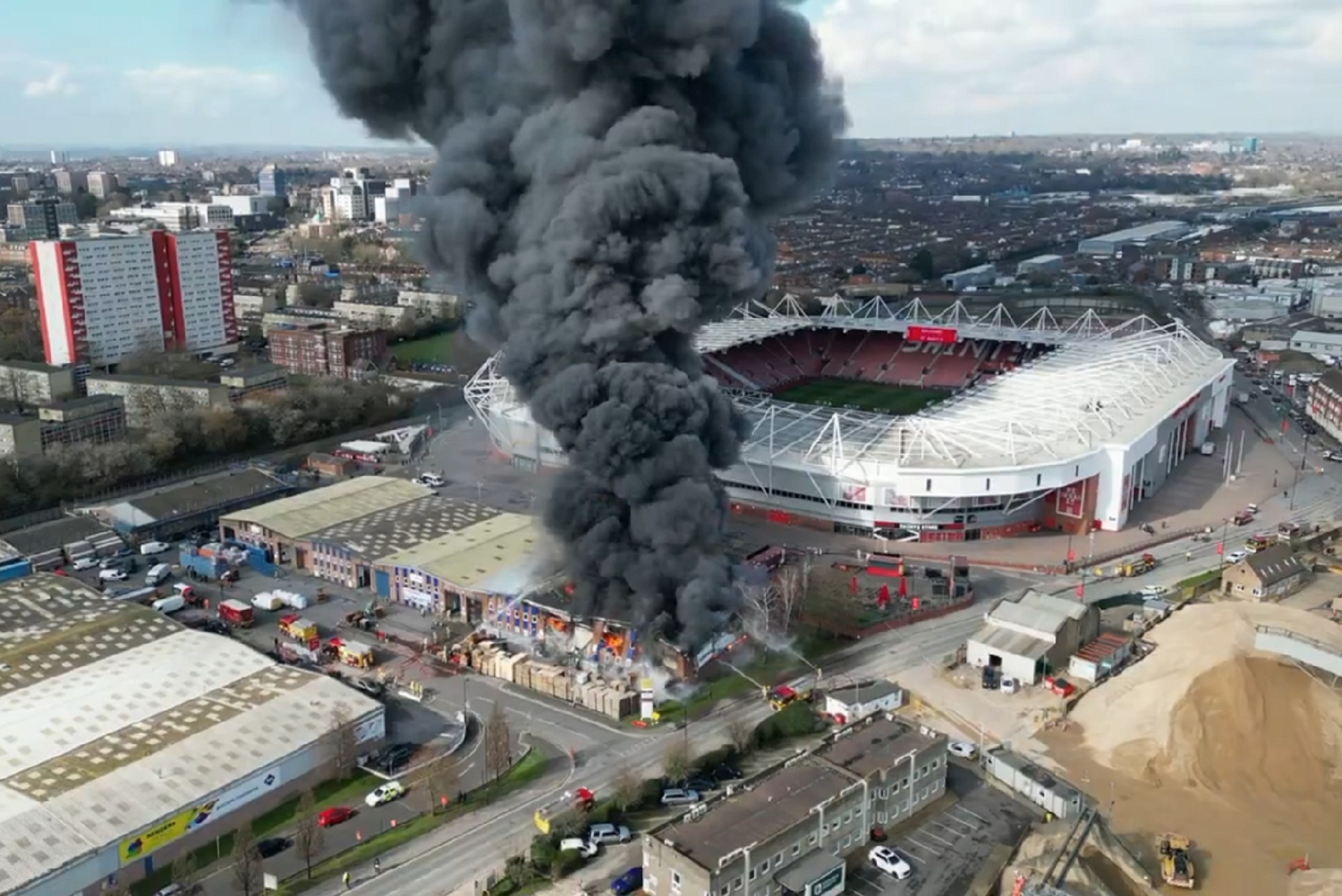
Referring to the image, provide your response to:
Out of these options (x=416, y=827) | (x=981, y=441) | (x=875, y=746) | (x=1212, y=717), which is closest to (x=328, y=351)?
(x=981, y=441)

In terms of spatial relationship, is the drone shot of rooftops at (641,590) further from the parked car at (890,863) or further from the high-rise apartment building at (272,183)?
the high-rise apartment building at (272,183)

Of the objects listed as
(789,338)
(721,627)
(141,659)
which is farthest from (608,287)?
(789,338)

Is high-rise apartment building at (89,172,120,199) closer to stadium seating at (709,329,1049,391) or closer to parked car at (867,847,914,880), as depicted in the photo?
stadium seating at (709,329,1049,391)

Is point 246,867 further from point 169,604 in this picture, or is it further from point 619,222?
point 619,222

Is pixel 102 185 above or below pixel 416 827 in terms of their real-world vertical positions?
above

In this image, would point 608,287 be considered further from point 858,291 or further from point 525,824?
point 858,291

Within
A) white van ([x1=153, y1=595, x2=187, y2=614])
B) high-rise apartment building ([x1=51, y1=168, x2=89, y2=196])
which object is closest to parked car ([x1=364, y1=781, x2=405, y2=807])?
white van ([x1=153, y1=595, x2=187, y2=614])

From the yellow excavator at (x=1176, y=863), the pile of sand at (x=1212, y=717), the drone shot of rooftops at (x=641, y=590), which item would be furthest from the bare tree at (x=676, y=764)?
the yellow excavator at (x=1176, y=863)
